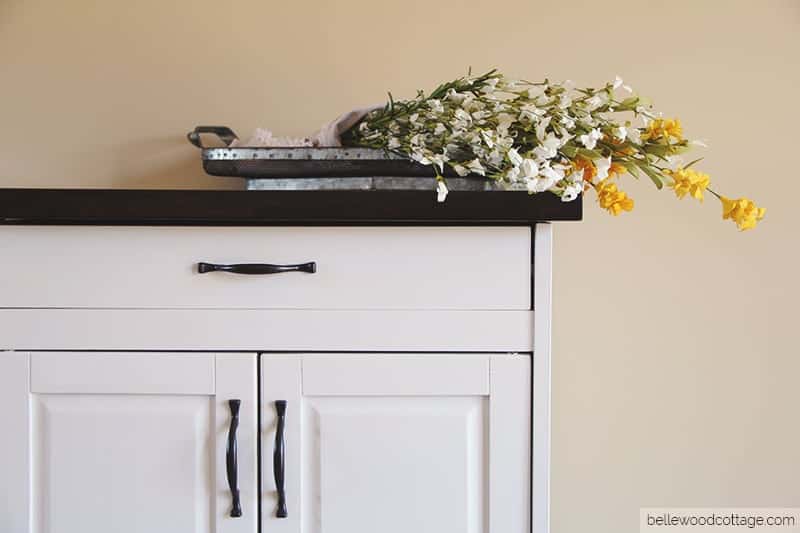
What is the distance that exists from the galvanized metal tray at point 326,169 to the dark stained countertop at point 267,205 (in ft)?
0.31

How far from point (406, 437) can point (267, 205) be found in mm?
349

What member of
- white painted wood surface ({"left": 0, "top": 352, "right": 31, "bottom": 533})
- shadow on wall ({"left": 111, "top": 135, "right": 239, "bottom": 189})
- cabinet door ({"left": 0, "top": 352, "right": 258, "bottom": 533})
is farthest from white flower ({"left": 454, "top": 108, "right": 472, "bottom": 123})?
white painted wood surface ({"left": 0, "top": 352, "right": 31, "bottom": 533})

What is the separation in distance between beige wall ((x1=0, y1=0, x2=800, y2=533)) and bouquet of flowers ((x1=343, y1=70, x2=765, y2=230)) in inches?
14.7

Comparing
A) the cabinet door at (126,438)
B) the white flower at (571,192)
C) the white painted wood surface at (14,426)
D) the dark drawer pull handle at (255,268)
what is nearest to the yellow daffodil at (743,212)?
the white flower at (571,192)

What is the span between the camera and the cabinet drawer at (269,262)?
953 mm

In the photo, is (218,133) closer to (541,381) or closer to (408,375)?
(408,375)

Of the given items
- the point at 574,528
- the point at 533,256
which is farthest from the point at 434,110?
the point at 574,528

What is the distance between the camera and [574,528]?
141 cm

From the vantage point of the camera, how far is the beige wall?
4.50 ft

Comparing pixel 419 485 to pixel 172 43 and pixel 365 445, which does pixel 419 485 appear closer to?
pixel 365 445

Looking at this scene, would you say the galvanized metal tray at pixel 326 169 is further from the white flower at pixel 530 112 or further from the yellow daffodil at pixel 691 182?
the yellow daffodil at pixel 691 182

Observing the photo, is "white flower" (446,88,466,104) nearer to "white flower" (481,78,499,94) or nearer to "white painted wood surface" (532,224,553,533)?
"white flower" (481,78,499,94)

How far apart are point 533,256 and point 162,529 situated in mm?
606

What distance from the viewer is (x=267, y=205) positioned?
36.4 inches
